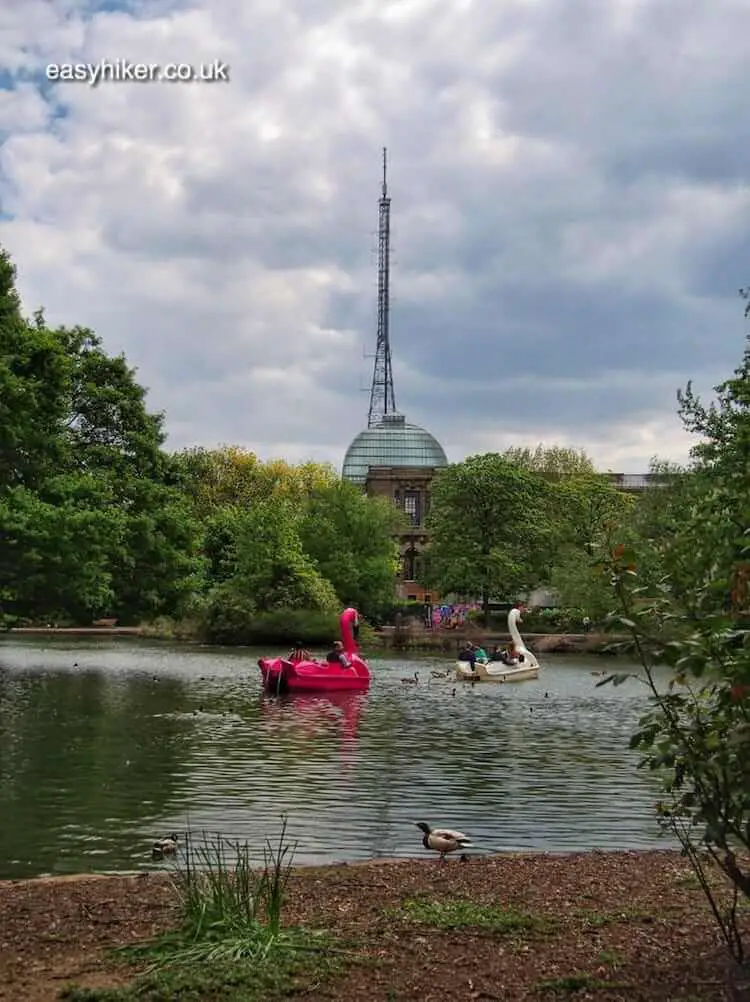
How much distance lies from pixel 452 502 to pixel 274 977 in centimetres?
6062

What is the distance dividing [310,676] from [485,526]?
37.6 m

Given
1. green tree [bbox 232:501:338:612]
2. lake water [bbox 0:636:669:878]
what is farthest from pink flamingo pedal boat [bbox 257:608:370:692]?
green tree [bbox 232:501:338:612]

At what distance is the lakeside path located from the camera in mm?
5996

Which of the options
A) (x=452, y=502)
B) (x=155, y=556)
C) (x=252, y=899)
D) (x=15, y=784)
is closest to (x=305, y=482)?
(x=452, y=502)

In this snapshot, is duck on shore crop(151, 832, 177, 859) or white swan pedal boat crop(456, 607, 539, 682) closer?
duck on shore crop(151, 832, 177, 859)

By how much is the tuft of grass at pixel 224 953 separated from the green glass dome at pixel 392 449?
4577 inches

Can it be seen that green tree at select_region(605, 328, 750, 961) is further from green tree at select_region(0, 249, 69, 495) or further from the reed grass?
green tree at select_region(0, 249, 69, 495)

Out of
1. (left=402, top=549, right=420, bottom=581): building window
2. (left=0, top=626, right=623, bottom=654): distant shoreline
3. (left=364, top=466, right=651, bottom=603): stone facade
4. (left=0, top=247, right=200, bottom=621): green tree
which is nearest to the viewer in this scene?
(left=0, top=247, right=200, bottom=621): green tree

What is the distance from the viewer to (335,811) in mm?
13062

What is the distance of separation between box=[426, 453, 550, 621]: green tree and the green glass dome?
5695 centimetres

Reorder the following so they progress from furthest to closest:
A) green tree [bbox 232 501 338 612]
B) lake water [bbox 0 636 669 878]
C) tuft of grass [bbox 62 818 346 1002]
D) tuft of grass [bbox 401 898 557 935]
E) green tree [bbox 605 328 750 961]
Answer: green tree [bbox 232 501 338 612], lake water [bbox 0 636 669 878], tuft of grass [bbox 401 898 557 935], tuft of grass [bbox 62 818 346 1002], green tree [bbox 605 328 750 961]

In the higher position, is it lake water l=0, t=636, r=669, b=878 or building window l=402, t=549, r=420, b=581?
building window l=402, t=549, r=420, b=581

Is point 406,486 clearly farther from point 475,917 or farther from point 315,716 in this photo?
point 475,917

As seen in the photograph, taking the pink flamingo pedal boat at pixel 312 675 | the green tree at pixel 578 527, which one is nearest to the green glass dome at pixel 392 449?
the green tree at pixel 578 527
